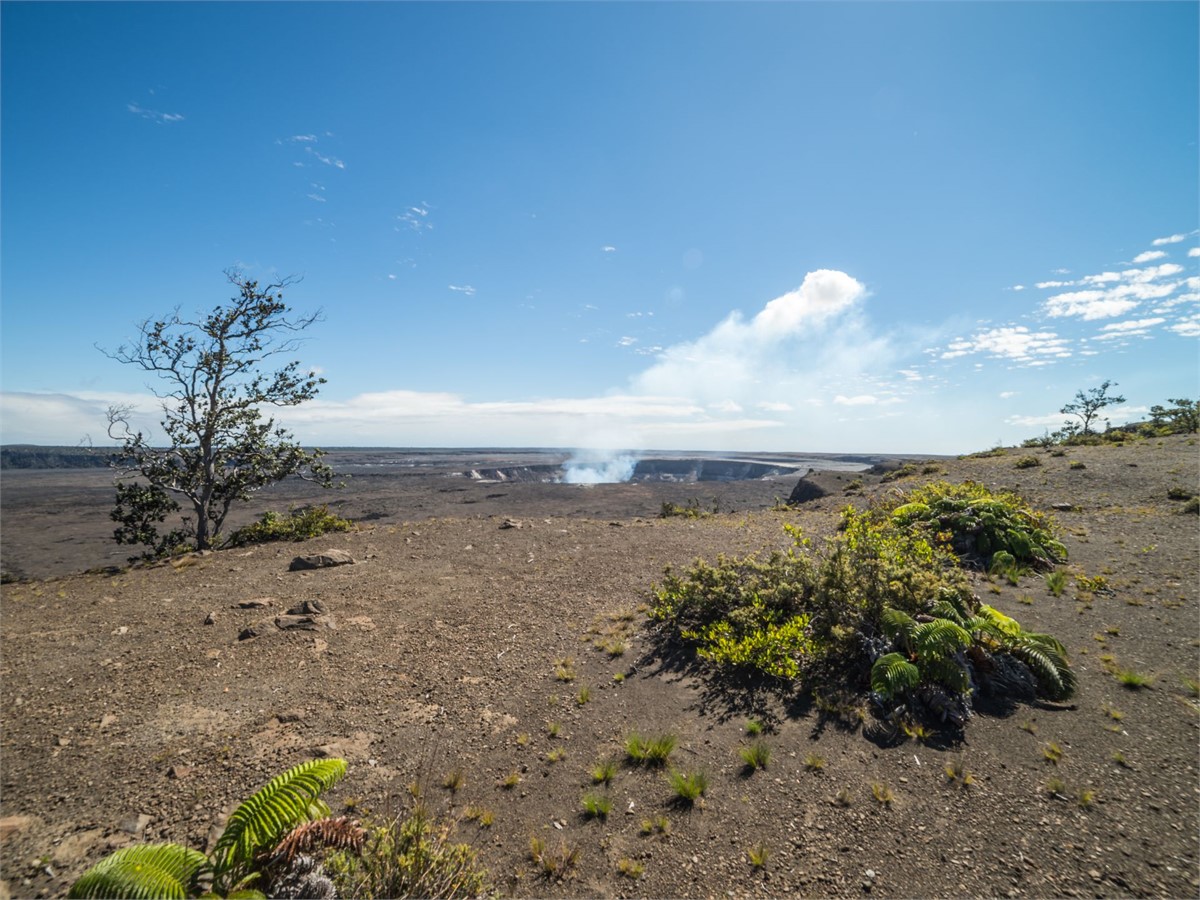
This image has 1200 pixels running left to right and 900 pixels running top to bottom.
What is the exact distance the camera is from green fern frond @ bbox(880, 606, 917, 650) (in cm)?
621

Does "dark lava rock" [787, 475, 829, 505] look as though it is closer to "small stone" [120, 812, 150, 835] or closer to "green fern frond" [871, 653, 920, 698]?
"green fern frond" [871, 653, 920, 698]

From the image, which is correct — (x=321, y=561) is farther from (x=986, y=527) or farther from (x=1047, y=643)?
(x=986, y=527)

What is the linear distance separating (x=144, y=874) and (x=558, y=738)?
372 centimetres

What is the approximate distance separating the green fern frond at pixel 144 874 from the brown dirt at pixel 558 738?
135 cm

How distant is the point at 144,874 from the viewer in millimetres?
3035

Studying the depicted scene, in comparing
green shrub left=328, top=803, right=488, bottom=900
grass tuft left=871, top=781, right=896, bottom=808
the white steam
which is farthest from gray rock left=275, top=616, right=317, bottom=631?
the white steam

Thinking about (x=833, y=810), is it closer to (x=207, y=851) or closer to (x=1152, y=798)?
(x=1152, y=798)

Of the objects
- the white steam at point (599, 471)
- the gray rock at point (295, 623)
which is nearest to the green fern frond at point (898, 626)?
the gray rock at point (295, 623)

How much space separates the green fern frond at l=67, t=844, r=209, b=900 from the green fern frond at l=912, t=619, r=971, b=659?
7.28 m

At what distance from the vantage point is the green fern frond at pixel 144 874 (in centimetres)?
288

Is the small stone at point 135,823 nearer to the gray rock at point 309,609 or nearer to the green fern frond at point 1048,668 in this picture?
the gray rock at point 309,609

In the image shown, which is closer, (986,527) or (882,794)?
(882,794)

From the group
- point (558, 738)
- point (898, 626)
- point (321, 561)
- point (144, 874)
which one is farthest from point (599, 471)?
point (144, 874)

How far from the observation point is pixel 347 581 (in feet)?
36.2
